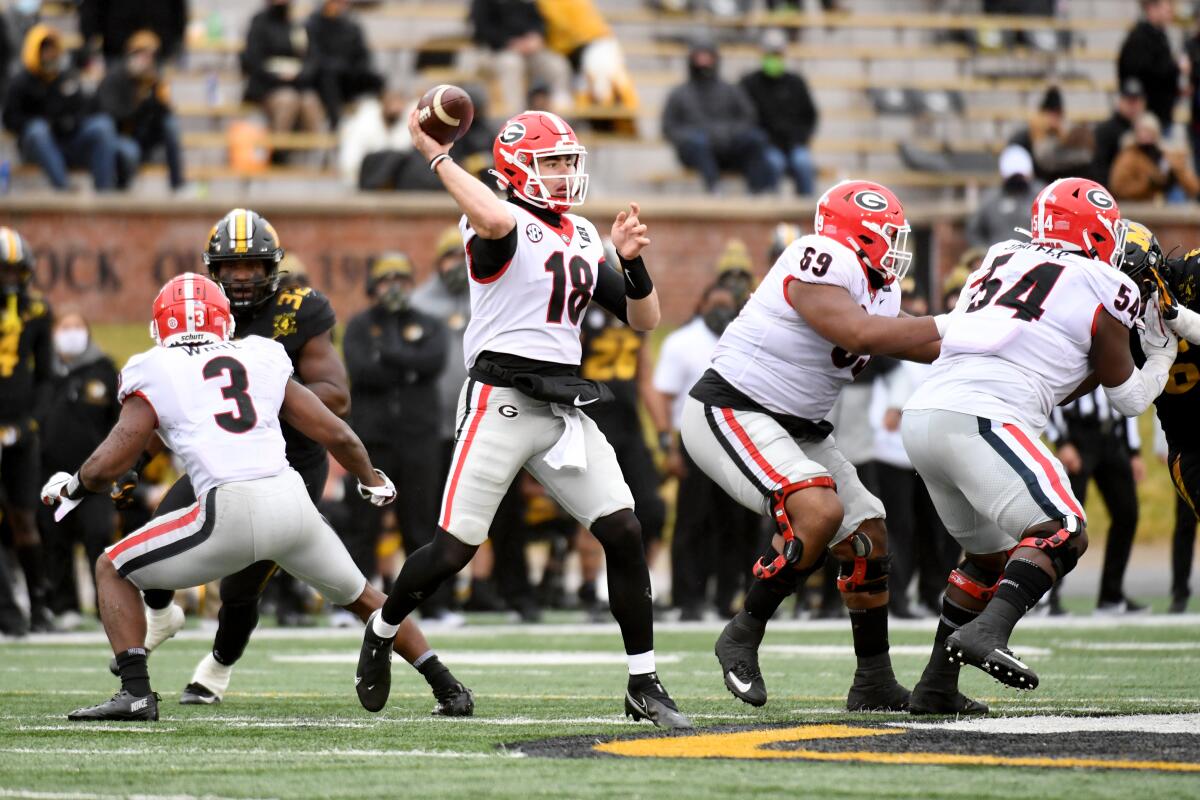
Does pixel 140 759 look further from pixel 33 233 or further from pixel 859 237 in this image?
pixel 33 233

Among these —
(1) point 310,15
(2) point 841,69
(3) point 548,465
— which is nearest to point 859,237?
(3) point 548,465

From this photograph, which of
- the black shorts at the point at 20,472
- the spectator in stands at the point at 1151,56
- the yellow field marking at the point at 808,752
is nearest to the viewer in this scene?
the yellow field marking at the point at 808,752

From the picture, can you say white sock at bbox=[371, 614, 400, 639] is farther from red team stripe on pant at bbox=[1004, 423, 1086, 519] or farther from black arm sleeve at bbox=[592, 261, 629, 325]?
red team stripe on pant at bbox=[1004, 423, 1086, 519]

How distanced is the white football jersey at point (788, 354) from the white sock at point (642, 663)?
3.30 ft

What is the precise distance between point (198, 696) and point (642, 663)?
74.5 inches

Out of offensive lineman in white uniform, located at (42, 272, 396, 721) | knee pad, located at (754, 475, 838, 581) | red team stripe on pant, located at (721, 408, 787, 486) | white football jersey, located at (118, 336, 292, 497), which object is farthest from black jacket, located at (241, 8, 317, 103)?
knee pad, located at (754, 475, 838, 581)

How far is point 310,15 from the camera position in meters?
17.7

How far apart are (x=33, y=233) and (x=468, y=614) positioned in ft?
Result: 17.5

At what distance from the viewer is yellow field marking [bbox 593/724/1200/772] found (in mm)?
4918

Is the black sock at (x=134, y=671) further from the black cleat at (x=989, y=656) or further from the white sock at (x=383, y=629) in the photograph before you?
the black cleat at (x=989, y=656)

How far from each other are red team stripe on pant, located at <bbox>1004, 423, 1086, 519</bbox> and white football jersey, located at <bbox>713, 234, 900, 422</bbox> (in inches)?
24.5

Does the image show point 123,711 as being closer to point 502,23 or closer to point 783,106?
point 502,23

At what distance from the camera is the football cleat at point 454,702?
659cm

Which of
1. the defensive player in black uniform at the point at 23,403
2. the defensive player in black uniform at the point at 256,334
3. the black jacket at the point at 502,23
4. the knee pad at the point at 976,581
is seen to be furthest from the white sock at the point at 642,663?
the black jacket at the point at 502,23
